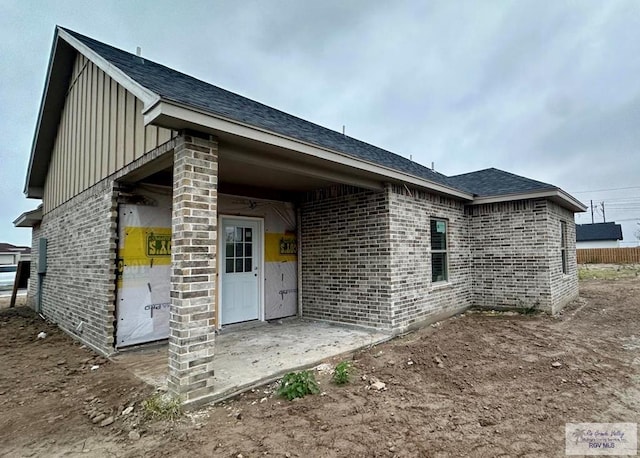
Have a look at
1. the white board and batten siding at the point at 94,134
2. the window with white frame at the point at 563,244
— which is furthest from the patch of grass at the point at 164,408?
the window with white frame at the point at 563,244

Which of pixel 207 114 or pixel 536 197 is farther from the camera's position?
pixel 536 197

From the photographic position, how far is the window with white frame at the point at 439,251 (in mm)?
7207

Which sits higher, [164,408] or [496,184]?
[496,184]

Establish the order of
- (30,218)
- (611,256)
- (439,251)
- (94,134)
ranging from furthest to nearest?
(611,256) → (30,218) → (439,251) → (94,134)

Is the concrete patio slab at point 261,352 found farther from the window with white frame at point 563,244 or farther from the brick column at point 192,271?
the window with white frame at point 563,244

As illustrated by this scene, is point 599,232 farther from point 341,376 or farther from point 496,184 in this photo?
point 341,376

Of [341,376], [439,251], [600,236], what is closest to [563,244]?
[439,251]

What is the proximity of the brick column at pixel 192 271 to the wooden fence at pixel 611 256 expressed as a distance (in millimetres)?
30469

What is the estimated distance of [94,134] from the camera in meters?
5.77

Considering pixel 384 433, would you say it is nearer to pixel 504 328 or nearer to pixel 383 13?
pixel 504 328

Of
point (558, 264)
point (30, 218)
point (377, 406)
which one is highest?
point (30, 218)

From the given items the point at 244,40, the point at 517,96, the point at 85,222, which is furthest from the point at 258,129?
the point at 517,96

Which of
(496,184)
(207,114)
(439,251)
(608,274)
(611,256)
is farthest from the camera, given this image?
(611,256)

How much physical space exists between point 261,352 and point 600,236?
4755 cm
